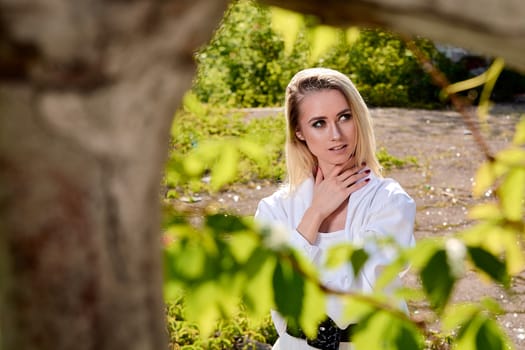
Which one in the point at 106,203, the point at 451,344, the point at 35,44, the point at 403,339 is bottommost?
the point at 451,344

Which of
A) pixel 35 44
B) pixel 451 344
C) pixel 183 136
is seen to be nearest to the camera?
pixel 35 44

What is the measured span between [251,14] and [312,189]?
8062 millimetres

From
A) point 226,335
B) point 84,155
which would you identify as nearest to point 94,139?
point 84,155

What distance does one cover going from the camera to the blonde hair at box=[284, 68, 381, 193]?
2.91 meters

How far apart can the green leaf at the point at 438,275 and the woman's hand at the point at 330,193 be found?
1.74m

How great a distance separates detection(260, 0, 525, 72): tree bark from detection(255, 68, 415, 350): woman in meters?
2.06

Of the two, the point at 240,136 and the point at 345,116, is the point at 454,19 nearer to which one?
the point at 345,116

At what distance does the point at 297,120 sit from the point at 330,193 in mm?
304

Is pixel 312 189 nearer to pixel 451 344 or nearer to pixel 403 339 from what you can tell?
pixel 451 344

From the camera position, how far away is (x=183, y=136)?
7426mm

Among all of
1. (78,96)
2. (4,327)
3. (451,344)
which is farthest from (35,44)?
(451,344)

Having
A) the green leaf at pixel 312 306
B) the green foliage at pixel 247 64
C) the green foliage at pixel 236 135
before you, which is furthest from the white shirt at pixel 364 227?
the green foliage at pixel 247 64

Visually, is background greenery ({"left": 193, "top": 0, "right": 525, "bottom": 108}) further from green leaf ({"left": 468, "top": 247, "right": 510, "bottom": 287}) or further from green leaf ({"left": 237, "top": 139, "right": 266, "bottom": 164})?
green leaf ({"left": 468, "top": 247, "right": 510, "bottom": 287})

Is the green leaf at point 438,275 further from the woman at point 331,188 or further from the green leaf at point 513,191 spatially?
the woman at point 331,188
